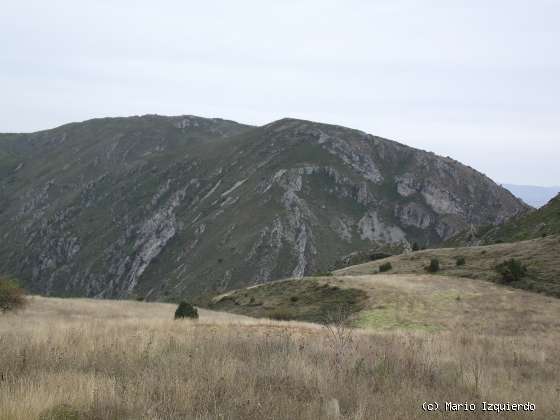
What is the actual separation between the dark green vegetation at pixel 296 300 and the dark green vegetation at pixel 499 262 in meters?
8.49

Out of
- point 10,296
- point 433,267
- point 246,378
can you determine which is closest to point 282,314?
point 433,267

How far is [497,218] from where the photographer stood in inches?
5881

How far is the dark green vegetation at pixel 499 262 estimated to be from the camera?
33.8 m

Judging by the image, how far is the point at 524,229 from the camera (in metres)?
68.8

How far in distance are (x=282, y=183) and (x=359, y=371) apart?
130 metres

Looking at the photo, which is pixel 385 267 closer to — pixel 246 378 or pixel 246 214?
pixel 246 378

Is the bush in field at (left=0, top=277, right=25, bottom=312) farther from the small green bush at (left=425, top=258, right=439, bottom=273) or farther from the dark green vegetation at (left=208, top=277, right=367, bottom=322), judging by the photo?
the small green bush at (left=425, top=258, right=439, bottom=273)

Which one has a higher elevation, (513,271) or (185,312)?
(513,271)

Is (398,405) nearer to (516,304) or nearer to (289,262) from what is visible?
(516,304)

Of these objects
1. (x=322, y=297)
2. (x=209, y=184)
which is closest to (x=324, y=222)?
(x=209, y=184)

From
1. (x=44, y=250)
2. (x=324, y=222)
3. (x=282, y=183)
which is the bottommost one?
(x=44, y=250)

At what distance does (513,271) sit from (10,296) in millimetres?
31611

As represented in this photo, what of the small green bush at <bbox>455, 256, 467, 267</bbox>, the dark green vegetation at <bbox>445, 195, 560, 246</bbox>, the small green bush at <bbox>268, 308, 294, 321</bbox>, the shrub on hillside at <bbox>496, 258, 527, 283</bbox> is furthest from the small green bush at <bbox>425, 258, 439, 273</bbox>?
the dark green vegetation at <bbox>445, 195, 560, 246</bbox>

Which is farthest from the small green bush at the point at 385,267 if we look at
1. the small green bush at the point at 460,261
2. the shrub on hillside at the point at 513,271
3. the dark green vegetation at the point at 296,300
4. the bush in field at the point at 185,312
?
the bush in field at the point at 185,312
